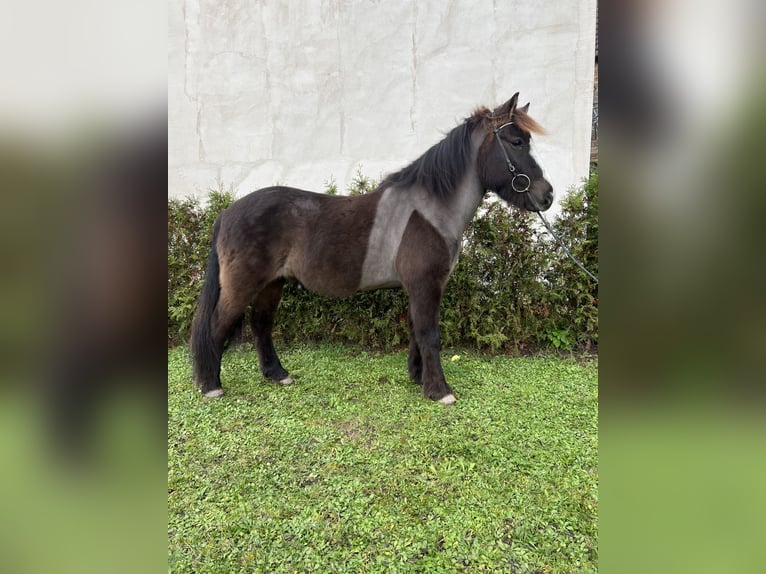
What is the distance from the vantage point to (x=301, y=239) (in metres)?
3.18

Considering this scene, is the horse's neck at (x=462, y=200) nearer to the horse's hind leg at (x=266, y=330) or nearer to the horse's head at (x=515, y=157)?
the horse's head at (x=515, y=157)

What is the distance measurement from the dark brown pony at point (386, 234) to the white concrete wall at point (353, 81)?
253 centimetres

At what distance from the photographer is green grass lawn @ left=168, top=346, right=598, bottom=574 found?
5.38 feet

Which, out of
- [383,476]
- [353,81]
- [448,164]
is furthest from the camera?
[353,81]

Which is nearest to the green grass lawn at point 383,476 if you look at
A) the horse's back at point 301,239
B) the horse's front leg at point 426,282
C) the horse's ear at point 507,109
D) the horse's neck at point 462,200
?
the horse's front leg at point 426,282

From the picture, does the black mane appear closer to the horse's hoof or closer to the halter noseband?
the halter noseband

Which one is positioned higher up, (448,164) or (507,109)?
(507,109)

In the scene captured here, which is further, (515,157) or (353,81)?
(353,81)

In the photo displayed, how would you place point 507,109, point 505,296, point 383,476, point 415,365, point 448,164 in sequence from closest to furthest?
point 383,476 < point 507,109 < point 448,164 < point 415,365 < point 505,296

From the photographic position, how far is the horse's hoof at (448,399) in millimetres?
3030

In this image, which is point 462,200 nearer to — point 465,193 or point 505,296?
point 465,193

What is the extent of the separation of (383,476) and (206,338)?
1833 mm

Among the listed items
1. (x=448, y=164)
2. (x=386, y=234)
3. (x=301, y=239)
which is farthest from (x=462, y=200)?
(x=301, y=239)
